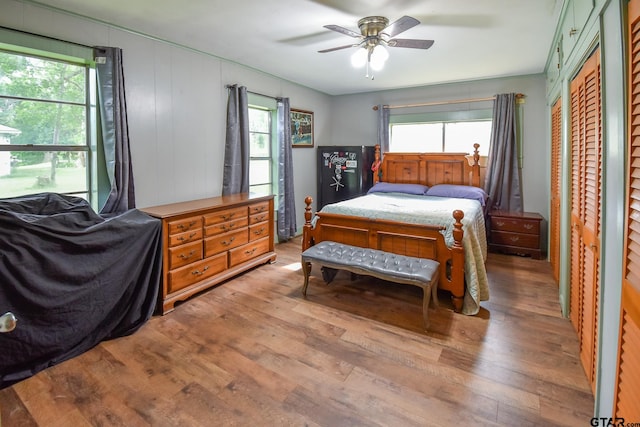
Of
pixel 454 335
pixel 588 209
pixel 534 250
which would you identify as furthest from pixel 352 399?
pixel 534 250

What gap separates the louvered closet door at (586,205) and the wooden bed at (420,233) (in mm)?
747

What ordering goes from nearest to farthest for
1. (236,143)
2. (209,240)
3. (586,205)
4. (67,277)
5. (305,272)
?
1. (586,205)
2. (67,277)
3. (305,272)
4. (209,240)
5. (236,143)

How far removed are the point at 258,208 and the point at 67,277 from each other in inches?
76.7

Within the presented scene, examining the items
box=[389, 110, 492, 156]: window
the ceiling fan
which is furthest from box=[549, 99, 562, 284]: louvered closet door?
the ceiling fan

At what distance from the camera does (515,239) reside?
4348 mm

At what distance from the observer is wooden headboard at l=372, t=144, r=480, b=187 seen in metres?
4.80

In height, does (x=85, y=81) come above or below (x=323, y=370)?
above

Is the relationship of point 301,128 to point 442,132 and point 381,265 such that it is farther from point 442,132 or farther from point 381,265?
point 381,265

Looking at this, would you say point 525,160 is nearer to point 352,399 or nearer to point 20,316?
point 352,399

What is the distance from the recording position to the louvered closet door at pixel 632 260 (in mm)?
1039

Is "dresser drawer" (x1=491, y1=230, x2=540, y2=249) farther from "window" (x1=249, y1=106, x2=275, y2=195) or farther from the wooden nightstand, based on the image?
"window" (x1=249, y1=106, x2=275, y2=195)

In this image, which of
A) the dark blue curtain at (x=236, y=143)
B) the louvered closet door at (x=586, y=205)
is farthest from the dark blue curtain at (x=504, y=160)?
the dark blue curtain at (x=236, y=143)

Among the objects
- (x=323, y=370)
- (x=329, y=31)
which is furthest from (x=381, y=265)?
(x=329, y=31)

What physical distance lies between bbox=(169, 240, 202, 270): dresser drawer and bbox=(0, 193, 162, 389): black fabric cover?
0.15 meters
